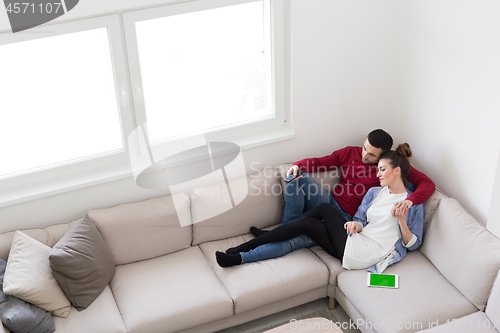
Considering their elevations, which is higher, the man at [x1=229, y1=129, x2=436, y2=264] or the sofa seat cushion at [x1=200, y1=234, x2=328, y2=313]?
the man at [x1=229, y1=129, x2=436, y2=264]

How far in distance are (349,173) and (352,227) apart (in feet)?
1.59

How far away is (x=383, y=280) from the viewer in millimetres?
2688

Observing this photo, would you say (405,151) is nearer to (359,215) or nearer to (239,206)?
(359,215)

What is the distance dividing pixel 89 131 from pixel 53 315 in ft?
3.57

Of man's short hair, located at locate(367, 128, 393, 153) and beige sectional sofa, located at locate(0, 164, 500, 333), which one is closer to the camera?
beige sectional sofa, located at locate(0, 164, 500, 333)

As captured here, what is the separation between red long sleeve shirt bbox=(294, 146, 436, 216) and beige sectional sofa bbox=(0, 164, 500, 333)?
286mm

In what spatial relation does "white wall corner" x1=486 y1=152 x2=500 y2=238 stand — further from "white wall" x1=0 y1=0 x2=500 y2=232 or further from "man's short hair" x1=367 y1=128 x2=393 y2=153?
"man's short hair" x1=367 y1=128 x2=393 y2=153

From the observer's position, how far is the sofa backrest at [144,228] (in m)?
2.88

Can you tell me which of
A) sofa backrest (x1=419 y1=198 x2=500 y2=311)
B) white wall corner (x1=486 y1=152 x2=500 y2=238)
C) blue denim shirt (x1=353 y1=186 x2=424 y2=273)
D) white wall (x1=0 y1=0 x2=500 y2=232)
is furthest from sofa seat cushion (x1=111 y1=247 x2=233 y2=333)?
white wall corner (x1=486 y1=152 x2=500 y2=238)

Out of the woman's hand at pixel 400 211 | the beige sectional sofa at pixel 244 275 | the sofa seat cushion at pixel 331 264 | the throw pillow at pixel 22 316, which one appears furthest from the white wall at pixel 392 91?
the sofa seat cushion at pixel 331 264

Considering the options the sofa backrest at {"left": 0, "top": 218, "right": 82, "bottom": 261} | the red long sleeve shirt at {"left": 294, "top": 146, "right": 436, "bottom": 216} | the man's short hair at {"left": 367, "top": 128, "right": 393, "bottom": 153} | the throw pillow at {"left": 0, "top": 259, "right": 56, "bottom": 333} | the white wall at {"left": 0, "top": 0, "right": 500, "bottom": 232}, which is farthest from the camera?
the red long sleeve shirt at {"left": 294, "top": 146, "right": 436, "bottom": 216}

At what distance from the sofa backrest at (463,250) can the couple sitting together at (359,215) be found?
0.33 ft

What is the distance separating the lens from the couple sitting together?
2799 millimetres

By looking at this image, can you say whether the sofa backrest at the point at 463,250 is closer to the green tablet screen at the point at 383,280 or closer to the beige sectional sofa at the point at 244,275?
the beige sectional sofa at the point at 244,275
